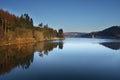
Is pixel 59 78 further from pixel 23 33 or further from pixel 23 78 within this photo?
pixel 23 33

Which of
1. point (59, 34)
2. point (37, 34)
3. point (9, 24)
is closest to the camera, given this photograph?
point (9, 24)

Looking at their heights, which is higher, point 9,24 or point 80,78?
point 9,24

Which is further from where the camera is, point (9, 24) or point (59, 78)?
point (9, 24)

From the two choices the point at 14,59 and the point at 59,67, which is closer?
the point at 59,67

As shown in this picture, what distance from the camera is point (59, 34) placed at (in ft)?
653

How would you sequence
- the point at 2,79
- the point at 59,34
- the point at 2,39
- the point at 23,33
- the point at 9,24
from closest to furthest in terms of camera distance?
1. the point at 2,79
2. the point at 2,39
3. the point at 9,24
4. the point at 23,33
5. the point at 59,34

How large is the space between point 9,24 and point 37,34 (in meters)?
30.7

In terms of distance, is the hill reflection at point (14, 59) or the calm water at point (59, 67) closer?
the calm water at point (59, 67)

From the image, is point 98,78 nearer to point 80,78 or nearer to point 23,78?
point 80,78

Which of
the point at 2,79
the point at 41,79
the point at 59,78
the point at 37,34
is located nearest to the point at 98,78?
the point at 59,78

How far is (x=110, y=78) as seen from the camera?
12.9 metres

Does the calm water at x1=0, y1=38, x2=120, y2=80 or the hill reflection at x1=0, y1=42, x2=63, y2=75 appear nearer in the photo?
the calm water at x1=0, y1=38, x2=120, y2=80

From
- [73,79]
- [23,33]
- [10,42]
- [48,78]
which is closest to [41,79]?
[48,78]

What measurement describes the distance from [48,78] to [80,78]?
2064 mm
